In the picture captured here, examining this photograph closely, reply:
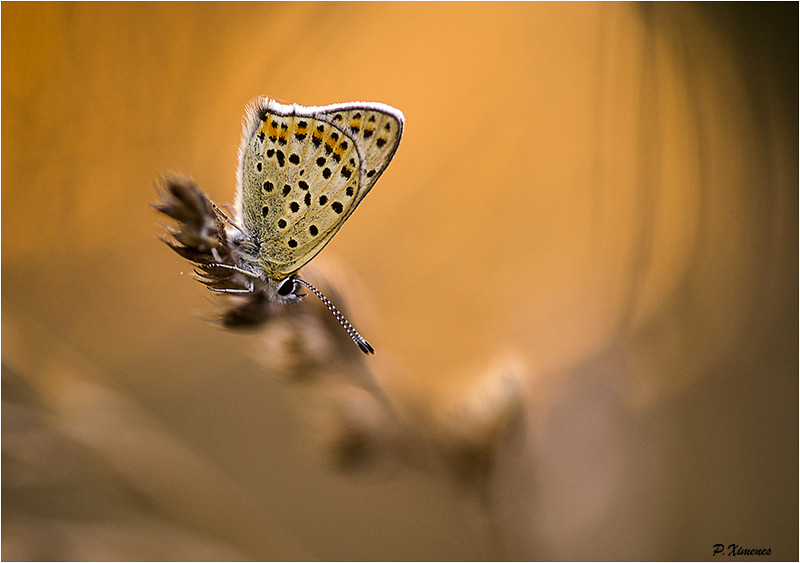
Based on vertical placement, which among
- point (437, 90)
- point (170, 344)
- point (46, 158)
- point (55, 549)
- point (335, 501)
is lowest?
point (335, 501)

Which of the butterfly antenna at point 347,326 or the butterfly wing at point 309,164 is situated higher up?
the butterfly wing at point 309,164

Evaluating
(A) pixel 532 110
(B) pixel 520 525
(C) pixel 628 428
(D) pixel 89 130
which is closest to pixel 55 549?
(B) pixel 520 525

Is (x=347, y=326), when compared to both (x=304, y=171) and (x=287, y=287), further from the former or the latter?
(x=304, y=171)

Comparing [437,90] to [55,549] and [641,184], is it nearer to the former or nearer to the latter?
[641,184]

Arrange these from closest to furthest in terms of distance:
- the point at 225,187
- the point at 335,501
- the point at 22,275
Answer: the point at 22,275 < the point at 335,501 < the point at 225,187

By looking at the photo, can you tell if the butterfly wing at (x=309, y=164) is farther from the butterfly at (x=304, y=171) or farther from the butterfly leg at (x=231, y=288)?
the butterfly leg at (x=231, y=288)
